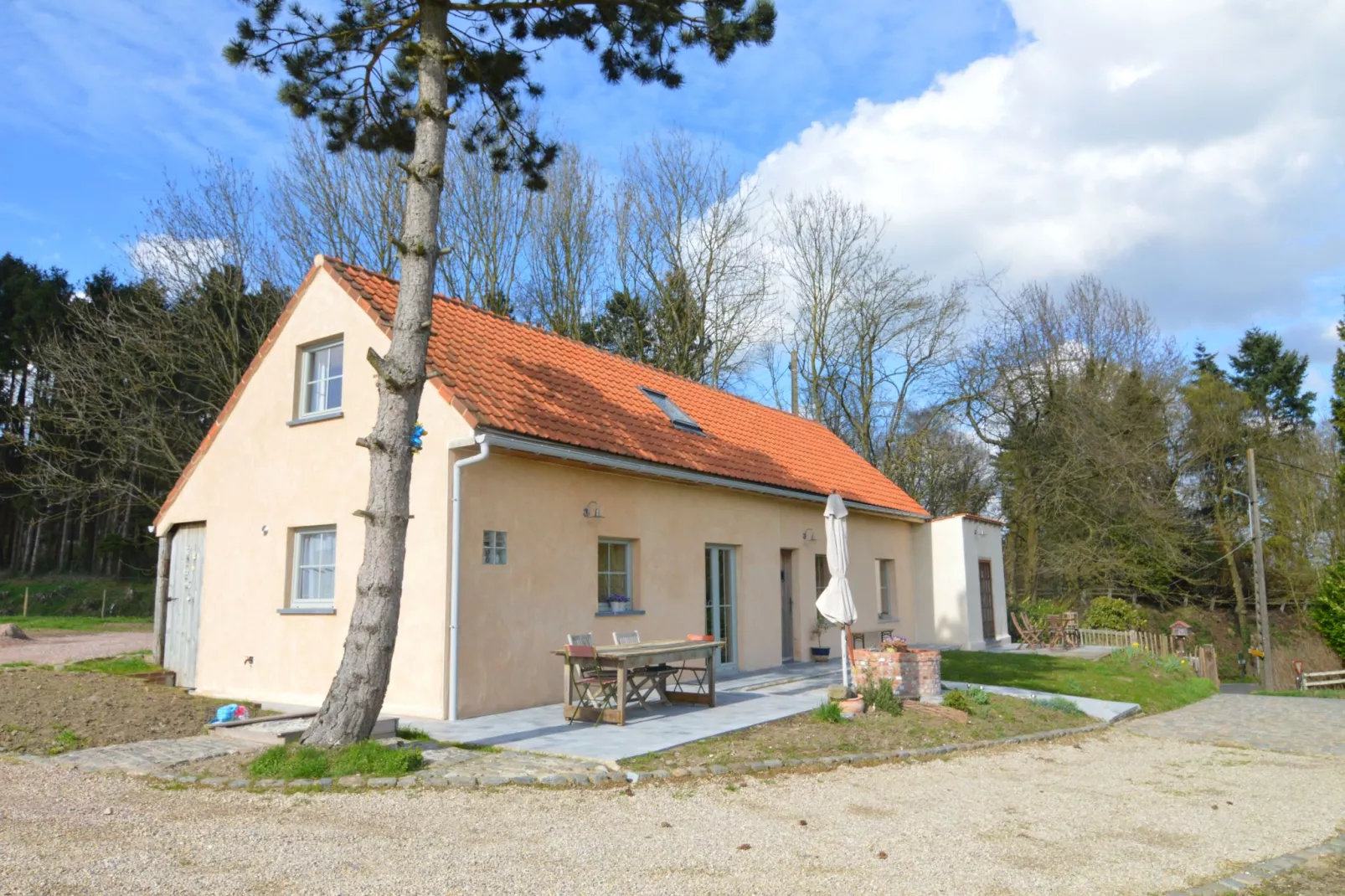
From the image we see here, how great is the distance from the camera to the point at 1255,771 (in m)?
8.88

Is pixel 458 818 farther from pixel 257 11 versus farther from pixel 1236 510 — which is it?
pixel 1236 510

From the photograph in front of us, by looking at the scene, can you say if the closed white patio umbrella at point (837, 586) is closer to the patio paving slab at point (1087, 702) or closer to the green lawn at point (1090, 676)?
the patio paving slab at point (1087, 702)

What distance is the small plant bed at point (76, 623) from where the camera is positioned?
2539 centimetres

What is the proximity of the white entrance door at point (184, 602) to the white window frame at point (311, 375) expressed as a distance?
3.06 metres

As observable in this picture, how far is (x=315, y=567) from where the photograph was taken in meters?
12.1

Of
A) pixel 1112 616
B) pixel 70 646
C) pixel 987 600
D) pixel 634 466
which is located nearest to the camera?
pixel 634 466

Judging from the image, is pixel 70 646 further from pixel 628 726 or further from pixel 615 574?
pixel 628 726

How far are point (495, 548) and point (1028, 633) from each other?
1616 cm

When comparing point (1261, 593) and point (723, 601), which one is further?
point (1261, 593)

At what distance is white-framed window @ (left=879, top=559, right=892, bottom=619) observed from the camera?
2017 cm

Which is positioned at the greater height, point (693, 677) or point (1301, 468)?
point (1301, 468)

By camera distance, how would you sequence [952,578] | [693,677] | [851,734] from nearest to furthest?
[851,734], [693,677], [952,578]

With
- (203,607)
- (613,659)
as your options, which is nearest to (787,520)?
(613,659)

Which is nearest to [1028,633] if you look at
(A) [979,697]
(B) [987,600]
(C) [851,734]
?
(B) [987,600]
